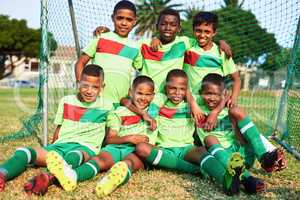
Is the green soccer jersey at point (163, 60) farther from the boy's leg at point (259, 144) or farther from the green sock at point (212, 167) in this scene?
the green sock at point (212, 167)

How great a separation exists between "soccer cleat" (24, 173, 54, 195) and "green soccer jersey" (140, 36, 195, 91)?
1502 millimetres

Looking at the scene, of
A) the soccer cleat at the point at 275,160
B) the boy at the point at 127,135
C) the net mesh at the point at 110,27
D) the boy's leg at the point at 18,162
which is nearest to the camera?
the boy's leg at the point at 18,162

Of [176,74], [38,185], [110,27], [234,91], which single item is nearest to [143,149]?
[176,74]

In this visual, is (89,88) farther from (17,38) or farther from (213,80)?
(17,38)

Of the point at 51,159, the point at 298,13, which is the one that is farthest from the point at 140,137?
the point at 298,13

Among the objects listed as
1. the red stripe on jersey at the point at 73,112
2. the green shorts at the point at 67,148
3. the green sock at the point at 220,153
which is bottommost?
the green shorts at the point at 67,148

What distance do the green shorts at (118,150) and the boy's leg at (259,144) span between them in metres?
0.88

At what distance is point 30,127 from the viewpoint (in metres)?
5.64

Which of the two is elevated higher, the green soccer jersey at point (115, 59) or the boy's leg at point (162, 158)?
the green soccer jersey at point (115, 59)

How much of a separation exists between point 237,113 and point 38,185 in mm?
1620

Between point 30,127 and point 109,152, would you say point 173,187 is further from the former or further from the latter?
point 30,127

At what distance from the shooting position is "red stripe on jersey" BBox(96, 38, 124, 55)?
4305 mm

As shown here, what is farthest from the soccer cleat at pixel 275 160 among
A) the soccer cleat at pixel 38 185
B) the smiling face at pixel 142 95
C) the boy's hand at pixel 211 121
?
the soccer cleat at pixel 38 185

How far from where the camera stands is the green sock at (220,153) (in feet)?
11.2
